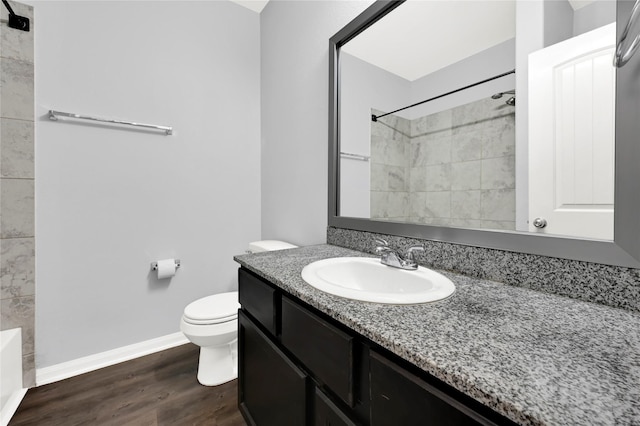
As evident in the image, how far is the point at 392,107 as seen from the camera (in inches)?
47.8

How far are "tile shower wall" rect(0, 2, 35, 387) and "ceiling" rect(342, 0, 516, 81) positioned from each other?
1801 mm

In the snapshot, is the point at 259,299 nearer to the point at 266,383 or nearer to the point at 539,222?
the point at 266,383

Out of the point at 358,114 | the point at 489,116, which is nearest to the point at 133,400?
the point at 358,114

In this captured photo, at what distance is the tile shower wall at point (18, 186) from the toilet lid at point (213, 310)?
872 millimetres

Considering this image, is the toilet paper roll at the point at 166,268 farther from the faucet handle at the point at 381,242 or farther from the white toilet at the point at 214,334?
the faucet handle at the point at 381,242

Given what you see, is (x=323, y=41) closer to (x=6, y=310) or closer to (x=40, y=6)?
(x=40, y=6)

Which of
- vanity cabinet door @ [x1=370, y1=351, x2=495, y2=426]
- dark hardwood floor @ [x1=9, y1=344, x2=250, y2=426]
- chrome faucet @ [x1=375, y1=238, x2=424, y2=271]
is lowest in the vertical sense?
dark hardwood floor @ [x1=9, y1=344, x2=250, y2=426]

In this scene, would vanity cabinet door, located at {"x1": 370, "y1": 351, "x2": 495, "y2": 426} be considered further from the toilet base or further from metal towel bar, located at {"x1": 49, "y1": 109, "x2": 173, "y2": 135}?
metal towel bar, located at {"x1": 49, "y1": 109, "x2": 173, "y2": 135}

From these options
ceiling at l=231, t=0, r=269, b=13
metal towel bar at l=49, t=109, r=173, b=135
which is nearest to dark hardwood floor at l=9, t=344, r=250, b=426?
metal towel bar at l=49, t=109, r=173, b=135

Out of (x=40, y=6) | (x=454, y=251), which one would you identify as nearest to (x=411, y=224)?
(x=454, y=251)

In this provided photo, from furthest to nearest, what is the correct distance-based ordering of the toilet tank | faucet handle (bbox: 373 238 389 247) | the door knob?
the toilet tank, faucet handle (bbox: 373 238 389 247), the door knob

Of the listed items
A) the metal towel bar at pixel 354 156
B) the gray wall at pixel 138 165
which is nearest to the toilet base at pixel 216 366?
the gray wall at pixel 138 165

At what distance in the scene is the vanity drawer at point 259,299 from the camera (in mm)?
918

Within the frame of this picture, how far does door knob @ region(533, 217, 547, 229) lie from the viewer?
774mm
